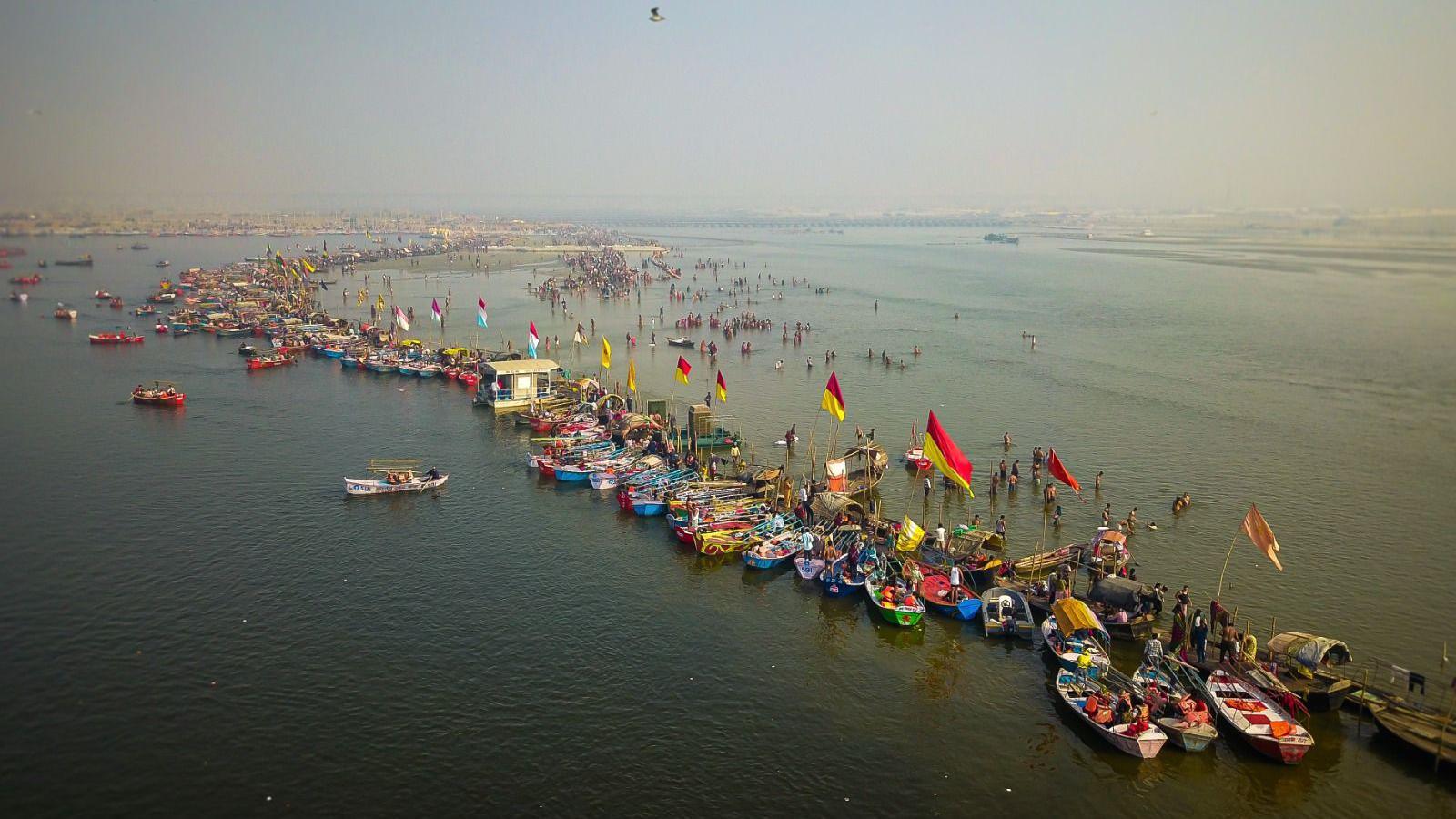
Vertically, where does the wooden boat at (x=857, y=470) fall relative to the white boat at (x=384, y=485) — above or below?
above

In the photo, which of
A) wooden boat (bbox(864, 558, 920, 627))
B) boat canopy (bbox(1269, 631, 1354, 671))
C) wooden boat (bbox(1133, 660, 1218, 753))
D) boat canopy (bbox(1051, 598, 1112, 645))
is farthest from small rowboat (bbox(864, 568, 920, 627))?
boat canopy (bbox(1269, 631, 1354, 671))

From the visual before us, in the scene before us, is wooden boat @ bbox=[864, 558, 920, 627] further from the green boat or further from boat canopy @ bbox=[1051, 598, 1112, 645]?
boat canopy @ bbox=[1051, 598, 1112, 645]

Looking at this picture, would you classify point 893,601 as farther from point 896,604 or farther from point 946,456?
point 946,456

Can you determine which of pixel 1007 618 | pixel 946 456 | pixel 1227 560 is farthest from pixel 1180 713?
pixel 946 456

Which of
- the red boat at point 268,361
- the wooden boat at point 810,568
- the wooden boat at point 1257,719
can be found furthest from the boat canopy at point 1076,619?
the red boat at point 268,361

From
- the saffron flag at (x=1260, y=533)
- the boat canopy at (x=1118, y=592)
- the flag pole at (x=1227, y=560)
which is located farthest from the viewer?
the flag pole at (x=1227, y=560)

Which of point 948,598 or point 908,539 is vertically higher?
point 908,539

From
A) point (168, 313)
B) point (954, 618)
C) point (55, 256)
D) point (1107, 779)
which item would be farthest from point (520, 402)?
point (55, 256)

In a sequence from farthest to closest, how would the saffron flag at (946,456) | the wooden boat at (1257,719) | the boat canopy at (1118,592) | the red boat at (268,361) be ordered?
the red boat at (268,361) → the saffron flag at (946,456) → the boat canopy at (1118,592) → the wooden boat at (1257,719)

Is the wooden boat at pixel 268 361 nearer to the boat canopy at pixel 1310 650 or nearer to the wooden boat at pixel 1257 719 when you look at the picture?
the wooden boat at pixel 1257 719
